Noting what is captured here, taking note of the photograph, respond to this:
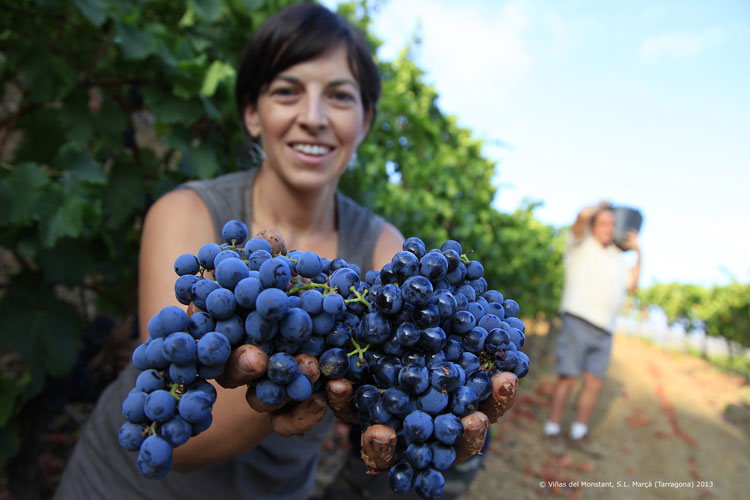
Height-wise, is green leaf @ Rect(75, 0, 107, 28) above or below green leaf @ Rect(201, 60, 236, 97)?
above

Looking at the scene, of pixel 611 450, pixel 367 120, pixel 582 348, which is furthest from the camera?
pixel 611 450

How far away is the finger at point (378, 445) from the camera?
2.06 ft

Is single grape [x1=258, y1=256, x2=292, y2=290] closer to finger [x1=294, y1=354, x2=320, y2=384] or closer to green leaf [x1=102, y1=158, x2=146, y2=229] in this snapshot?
finger [x1=294, y1=354, x2=320, y2=384]

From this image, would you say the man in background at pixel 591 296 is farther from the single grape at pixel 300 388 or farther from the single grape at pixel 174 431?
the single grape at pixel 174 431

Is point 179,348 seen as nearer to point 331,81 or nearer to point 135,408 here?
point 135,408

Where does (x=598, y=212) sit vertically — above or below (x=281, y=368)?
above

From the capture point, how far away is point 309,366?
652 mm

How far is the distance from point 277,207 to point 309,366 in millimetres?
934

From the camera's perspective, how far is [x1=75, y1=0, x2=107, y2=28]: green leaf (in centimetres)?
162

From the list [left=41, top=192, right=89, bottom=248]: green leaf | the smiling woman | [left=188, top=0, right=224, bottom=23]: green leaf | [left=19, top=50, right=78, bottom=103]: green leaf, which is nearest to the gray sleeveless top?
the smiling woman

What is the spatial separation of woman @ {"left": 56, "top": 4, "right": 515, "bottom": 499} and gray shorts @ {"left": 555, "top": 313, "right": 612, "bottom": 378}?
11.7 ft

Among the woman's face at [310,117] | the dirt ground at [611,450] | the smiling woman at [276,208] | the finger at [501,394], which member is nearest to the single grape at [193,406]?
the finger at [501,394]

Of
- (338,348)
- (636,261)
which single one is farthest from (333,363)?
(636,261)

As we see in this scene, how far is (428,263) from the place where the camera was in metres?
0.68
